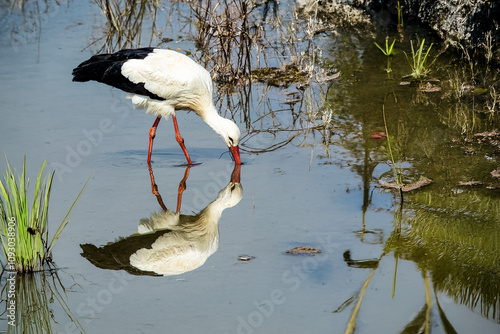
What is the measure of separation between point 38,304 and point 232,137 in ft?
9.01

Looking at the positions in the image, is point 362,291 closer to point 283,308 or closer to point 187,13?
point 283,308

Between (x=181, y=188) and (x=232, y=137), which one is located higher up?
(x=232, y=137)

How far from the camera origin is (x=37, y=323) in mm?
4473

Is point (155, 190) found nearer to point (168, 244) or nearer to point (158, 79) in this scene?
point (168, 244)

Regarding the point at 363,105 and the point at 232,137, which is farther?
the point at 363,105

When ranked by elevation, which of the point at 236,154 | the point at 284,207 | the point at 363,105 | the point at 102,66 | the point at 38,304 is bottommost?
the point at 38,304

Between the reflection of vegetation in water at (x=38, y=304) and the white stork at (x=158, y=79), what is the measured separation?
2455 millimetres

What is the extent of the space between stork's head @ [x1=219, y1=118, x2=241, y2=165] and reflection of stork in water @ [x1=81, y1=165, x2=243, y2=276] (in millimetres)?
574

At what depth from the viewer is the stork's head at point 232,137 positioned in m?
6.89

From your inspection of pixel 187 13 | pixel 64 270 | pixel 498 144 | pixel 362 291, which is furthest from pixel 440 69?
pixel 64 270

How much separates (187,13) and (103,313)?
7.41m

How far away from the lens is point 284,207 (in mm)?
6008

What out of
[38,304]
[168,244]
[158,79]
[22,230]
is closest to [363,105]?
[158,79]

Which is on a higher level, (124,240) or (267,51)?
(267,51)
